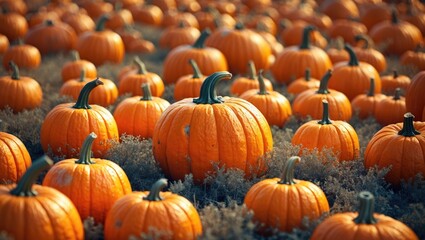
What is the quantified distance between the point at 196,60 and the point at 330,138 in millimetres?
3567

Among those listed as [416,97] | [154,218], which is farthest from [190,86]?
[154,218]

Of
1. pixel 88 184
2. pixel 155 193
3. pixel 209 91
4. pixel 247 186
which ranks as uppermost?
pixel 209 91

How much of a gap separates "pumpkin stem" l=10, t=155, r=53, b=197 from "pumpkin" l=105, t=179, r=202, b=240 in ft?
1.93

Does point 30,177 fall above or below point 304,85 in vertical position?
above

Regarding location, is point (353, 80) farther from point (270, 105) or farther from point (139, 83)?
point (139, 83)

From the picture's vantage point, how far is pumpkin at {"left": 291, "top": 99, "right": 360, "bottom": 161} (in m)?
5.79

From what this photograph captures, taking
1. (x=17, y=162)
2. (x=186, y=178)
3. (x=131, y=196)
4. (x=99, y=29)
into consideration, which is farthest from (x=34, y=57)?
(x=131, y=196)

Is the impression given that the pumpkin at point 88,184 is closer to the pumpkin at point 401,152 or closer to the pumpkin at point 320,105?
the pumpkin at point 401,152

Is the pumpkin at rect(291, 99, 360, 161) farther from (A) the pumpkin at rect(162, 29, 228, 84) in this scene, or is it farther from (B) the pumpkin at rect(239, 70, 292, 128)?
(A) the pumpkin at rect(162, 29, 228, 84)

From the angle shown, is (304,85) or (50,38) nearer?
(304,85)

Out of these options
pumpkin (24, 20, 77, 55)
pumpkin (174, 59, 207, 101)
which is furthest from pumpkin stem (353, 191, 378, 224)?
pumpkin (24, 20, 77, 55)

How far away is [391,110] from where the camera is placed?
732 cm

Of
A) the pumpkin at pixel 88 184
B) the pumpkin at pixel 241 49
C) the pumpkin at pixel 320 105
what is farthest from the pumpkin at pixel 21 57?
the pumpkin at pixel 88 184

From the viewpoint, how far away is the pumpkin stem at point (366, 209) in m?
3.93
